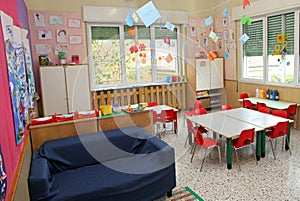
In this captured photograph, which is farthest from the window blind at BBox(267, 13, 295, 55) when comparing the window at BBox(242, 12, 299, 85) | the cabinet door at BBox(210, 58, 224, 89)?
the cabinet door at BBox(210, 58, 224, 89)

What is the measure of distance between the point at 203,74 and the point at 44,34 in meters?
4.14

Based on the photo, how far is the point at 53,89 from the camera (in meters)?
5.24

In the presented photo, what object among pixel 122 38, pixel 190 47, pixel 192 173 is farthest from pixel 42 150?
pixel 190 47

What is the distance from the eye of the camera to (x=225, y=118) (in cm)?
426

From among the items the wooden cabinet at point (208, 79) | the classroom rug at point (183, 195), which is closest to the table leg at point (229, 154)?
the classroom rug at point (183, 195)

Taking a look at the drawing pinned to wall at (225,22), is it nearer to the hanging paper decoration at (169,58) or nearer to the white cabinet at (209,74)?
the white cabinet at (209,74)

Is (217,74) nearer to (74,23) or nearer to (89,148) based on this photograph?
(74,23)

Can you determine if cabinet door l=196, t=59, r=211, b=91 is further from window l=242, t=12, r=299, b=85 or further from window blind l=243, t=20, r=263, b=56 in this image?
window blind l=243, t=20, r=263, b=56

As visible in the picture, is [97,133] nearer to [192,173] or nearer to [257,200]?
[192,173]

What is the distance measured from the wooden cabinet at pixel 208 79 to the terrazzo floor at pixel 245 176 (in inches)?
111

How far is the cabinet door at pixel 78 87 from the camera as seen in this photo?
5.36m

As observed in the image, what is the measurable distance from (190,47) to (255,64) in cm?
186

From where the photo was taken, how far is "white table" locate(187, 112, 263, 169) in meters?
3.52

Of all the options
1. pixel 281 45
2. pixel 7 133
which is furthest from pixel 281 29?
pixel 7 133
